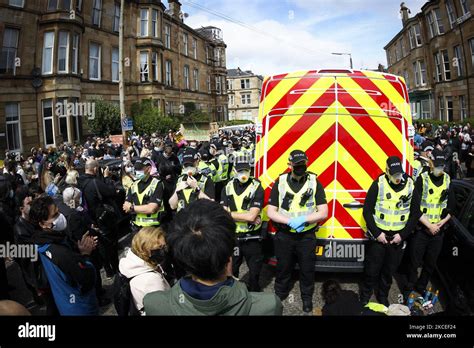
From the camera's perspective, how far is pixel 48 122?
20766 millimetres

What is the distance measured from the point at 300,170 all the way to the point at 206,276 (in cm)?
268

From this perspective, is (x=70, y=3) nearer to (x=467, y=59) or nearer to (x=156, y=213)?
(x=156, y=213)

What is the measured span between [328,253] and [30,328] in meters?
3.42

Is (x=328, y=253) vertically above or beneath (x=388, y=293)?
above

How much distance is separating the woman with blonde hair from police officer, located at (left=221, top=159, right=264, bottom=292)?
1.71 meters

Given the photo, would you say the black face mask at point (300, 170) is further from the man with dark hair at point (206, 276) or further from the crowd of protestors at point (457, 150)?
the crowd of protestors at point (457, 150)

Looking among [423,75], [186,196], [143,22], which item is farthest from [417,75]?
[186,196]

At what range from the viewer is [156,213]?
4855mm

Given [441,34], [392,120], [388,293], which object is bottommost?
[388,293]

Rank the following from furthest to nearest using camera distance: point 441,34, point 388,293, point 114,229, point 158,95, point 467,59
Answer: point 158,95
point 441,34
point 467,59
point 114,229
point 388,293

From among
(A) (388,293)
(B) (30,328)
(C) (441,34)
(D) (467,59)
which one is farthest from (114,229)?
(C) (441,34)

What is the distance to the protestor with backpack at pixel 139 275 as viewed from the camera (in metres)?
2.46

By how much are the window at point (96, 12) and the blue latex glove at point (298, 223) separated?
25123 millimetres

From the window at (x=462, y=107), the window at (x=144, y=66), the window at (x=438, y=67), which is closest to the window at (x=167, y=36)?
the window at (x=144, y=66)
